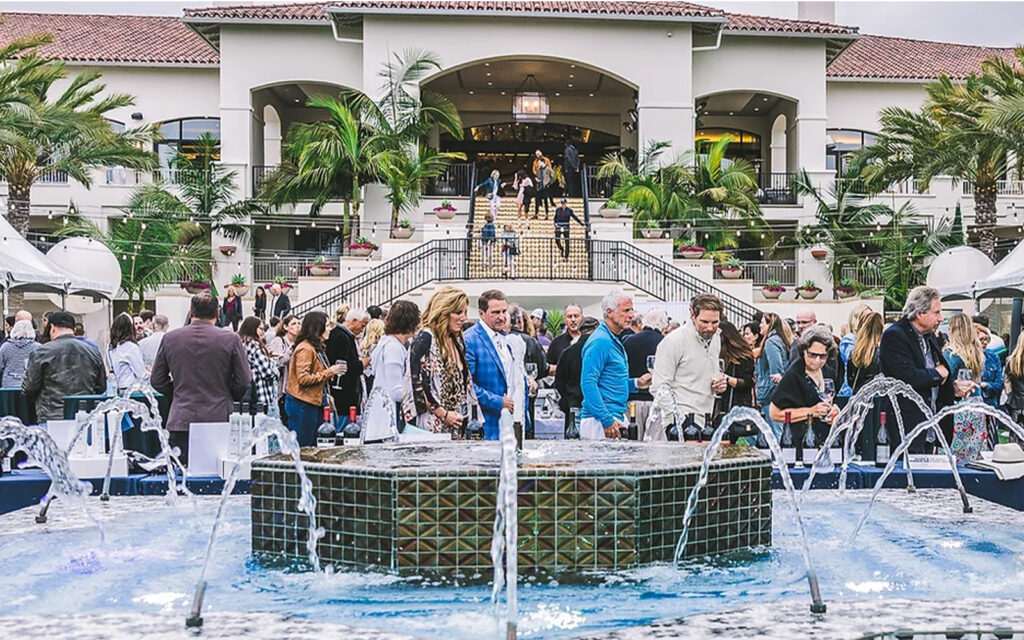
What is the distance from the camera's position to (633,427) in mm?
9133

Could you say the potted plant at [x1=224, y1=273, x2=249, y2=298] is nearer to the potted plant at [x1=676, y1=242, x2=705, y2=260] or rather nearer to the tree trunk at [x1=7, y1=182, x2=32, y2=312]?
the tree trunk at [x1=7, y1=182, x2=32, y2=312]

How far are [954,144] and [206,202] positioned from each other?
18.7 metres

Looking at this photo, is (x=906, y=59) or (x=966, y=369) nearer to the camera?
(x=966, y=369)

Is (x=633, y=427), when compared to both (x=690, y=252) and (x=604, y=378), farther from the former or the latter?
(x=690, y=252)

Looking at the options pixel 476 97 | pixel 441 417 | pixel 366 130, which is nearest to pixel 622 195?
pixel 366 130

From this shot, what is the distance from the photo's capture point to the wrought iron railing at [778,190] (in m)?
34.2

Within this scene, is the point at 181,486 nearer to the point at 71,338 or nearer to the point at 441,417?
the point at 441,417

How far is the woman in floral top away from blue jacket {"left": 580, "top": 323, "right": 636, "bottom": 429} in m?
3.28

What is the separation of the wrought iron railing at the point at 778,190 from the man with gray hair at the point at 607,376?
26.4m

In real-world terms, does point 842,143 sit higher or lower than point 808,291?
higher

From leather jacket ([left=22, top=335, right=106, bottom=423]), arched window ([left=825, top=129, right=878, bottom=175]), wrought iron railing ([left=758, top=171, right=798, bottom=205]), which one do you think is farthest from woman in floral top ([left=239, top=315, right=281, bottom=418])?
arched window ([left=825, top=129, right=878, bottom=175])

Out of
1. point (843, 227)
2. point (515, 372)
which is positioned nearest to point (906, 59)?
point (843, 227)

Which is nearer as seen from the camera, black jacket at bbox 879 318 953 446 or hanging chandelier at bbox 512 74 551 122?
black jacket at bbox 879 318 953 446

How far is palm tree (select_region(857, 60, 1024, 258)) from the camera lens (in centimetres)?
2566
